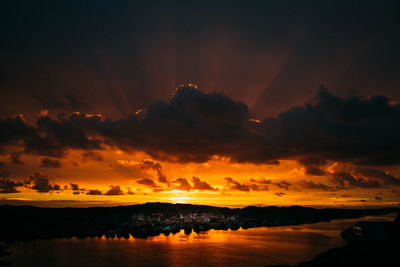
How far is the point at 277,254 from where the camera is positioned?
420ft

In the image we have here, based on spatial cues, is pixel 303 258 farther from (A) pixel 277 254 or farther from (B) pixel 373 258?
(B) pixel 373 258

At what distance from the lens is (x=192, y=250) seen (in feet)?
473

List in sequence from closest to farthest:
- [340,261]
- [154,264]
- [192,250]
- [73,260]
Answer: [340,261] → [154,264] → [73,260] → [192,250]

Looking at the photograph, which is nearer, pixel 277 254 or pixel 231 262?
pixel 231 262

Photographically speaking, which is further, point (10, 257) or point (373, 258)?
point (10, 257)

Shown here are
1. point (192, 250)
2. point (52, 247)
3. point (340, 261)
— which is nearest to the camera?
point (340, 261)

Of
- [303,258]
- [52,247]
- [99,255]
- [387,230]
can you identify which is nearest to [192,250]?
[99,255]

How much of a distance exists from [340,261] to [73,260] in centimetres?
9668

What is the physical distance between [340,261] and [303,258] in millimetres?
35624

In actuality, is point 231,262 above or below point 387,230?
below

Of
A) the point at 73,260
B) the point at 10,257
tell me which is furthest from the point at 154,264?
the point at 10,257

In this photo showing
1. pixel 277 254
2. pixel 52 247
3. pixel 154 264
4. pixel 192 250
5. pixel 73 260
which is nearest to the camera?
pixel 154 264

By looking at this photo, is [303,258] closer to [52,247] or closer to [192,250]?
[192,250]

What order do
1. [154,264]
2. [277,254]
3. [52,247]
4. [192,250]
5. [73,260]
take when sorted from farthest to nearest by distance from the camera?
[52,247]
[192,250]
[277,254]
[73,260]
[154,264]
